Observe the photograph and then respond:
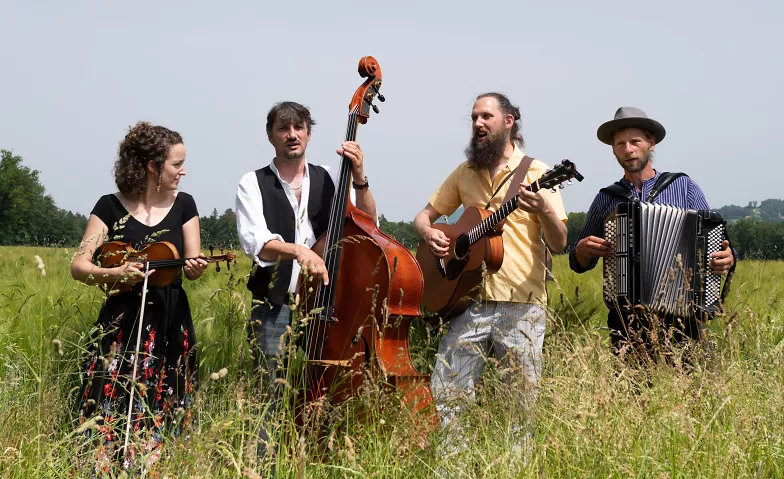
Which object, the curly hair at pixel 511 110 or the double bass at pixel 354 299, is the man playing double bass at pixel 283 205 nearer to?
the double bass at pixel 354 299

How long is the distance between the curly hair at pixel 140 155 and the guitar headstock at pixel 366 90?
39.6 inches

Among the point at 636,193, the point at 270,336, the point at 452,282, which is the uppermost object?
the point at 636,193

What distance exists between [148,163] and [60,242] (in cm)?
200

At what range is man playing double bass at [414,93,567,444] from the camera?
413cm

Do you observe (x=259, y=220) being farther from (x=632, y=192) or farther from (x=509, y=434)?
(x=632, y=192)

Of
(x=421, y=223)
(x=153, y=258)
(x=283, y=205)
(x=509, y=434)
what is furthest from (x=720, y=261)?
(x=153, y=258)

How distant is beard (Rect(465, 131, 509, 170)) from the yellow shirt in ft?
0.24

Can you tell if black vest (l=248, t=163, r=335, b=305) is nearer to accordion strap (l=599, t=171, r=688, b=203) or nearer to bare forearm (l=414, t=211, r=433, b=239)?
bare forearm (l=414, t=211, r=433, b=239)

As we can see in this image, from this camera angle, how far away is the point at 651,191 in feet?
14.5

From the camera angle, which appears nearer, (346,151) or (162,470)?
(162,470)

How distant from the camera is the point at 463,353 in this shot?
14.1 ft

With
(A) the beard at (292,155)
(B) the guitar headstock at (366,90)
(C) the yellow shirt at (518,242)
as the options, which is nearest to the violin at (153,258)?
(A) the beard at (292,155)

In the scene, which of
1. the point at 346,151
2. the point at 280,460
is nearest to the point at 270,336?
the point at 346,151

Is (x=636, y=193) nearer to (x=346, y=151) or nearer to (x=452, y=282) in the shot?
(x=452, y=282)
